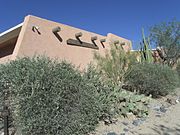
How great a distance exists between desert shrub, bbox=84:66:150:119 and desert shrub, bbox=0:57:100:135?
548mm

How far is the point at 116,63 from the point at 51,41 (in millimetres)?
3560

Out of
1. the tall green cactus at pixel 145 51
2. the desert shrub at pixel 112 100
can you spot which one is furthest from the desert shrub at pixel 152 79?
the tall green cactus at pixel 145 51

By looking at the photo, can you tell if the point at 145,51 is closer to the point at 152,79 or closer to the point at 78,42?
the point at 152,79

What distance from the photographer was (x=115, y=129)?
5691 millimetres

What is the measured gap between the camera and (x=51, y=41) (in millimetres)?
9094

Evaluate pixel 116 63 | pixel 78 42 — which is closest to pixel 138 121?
pixel 116 63

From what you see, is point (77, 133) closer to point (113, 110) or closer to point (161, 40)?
point (113, 110)

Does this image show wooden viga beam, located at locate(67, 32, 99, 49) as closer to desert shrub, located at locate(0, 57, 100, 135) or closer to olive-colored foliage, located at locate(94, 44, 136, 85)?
olive-colored foliage, located at locate(94, 44, 136, 85)

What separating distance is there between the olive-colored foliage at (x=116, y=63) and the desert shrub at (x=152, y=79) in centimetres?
57

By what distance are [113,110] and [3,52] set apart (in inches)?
345

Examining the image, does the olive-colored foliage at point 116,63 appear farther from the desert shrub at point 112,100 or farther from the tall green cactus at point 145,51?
the desert shrub at point 112,100

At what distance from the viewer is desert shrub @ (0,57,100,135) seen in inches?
168

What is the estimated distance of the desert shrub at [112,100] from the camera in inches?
225

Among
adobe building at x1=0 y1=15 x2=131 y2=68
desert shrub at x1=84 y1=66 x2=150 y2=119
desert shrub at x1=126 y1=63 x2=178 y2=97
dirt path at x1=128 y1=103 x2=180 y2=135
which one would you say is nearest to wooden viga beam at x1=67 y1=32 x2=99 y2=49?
adobe building at x1=0 y1=15 x2=131 y2=68
